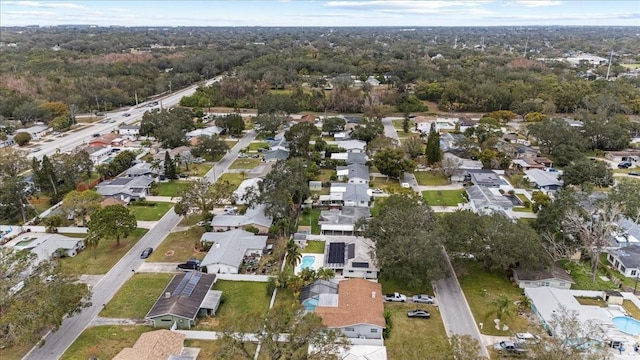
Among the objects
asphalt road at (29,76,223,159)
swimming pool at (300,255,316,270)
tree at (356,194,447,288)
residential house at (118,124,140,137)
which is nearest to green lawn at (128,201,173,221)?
swimming pool at (300,255,316,270)

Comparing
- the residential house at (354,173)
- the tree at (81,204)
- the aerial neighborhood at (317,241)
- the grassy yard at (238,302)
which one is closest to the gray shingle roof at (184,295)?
the aerial neighborhood at (317,241)

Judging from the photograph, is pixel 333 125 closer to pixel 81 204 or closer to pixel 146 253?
pixel 81 204

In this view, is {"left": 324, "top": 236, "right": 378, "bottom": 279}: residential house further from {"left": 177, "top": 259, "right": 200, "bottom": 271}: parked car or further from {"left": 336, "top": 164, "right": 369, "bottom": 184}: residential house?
{"left": 336, "top": 164, "right": 369, "bottom": 184}: residential house

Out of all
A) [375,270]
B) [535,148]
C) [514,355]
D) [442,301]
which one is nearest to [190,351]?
[375,270]

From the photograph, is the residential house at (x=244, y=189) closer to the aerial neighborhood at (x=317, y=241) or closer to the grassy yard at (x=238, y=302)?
the aerial neighborhood at (x=317, y=241)

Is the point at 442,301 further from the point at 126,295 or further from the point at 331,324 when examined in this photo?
the point at 126,295
